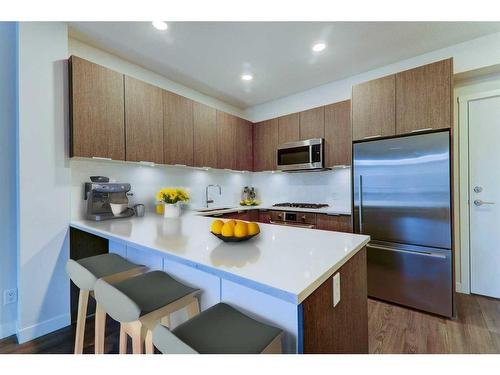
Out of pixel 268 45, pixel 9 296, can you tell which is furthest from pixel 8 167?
pixel 268 45

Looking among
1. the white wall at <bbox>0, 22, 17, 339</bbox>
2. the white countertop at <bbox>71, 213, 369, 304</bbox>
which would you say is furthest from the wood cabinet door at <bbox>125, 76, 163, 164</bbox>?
the white countertop at <bbox>71, 213, 369, 304</bbox>

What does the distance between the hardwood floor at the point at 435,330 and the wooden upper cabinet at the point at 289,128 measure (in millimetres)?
2252

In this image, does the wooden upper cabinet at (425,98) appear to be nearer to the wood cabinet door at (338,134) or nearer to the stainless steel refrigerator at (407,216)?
the stainless steel refrigerator at (407,216)

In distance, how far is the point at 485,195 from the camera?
2.33 m

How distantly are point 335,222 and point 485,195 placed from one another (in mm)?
1483

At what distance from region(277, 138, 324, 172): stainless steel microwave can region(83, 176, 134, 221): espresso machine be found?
2.07 metres

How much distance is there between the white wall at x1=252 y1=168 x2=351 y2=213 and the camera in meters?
3.14

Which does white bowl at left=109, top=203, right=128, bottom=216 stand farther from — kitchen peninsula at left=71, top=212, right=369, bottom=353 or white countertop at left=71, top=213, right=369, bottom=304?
kitchen peninsula at left=71, top=212, right=369, bottom=353

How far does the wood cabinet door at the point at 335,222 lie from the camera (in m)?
2.59

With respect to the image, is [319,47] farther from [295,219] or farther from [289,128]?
[295,219]

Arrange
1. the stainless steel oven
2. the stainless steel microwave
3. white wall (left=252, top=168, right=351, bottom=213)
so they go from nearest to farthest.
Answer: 1. the stainless steel oven
2. the stainless steel microwave
3. white wall (left=252, top=168, right=351, bottom=213)

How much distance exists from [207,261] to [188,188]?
235 centimetres

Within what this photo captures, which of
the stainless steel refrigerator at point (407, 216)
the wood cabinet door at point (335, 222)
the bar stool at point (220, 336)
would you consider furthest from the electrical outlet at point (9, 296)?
the stainless steel refrigerator at point (407, 216)
